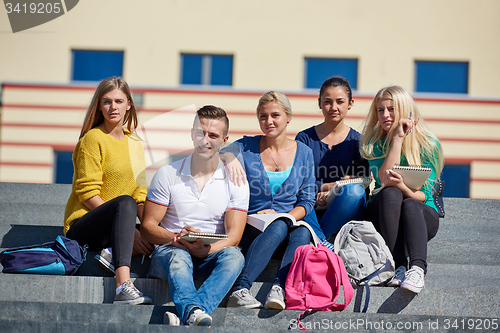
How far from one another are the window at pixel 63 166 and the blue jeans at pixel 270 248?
7265 millimetres

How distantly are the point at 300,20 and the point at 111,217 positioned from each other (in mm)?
7494

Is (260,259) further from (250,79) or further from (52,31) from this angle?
(52,31)

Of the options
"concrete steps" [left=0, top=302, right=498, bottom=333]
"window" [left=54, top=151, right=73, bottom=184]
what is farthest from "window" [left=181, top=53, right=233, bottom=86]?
"concrete steps" [left=0, top=302, right=498, bottom=333]

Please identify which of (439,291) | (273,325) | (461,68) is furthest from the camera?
(461,68)

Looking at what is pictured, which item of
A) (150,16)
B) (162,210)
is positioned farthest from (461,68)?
(162,210)

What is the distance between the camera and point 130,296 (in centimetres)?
290

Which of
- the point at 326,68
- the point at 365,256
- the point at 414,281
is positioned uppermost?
the point at 326,68

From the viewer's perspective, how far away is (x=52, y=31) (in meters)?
9.82

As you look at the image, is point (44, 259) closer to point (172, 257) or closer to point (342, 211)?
point (172, 257)

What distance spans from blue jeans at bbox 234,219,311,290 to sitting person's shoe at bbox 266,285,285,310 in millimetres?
97

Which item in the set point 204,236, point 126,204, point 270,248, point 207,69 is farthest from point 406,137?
point 207,69

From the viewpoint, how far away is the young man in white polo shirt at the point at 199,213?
2977mm

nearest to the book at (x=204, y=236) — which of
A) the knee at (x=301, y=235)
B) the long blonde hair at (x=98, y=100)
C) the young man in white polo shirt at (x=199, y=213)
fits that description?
the young man in white polo shirt at (x=199, y=213)

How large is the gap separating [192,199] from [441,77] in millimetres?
7844
